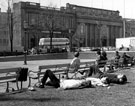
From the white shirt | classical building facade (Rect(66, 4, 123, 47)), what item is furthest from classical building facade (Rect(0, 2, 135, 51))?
the white shirt

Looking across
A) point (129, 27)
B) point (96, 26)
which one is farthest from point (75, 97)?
point (129, 27)

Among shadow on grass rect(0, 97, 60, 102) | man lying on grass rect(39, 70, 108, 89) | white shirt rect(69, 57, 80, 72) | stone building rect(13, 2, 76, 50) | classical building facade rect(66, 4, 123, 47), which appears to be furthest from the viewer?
classical building facade rect(66, 4, 123, 47)

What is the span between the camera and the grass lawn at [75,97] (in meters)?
7.49

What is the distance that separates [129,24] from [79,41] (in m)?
28.6

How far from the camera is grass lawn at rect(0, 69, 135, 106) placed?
7.49 meters

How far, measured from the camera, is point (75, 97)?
836cm

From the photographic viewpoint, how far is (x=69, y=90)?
966 centimetres

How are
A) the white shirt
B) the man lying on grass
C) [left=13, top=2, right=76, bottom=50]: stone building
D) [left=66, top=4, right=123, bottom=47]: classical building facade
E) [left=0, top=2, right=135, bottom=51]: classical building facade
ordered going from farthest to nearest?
[left=66, top=4, right=123, bottom=47]: classical building facade, [left=13, top=2, right=76, bottom=50]: stone building, [left=0, top=2, right=135, bottom=51]: classical building facade, the white shirt, the man lying on grass

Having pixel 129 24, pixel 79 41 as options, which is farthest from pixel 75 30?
pixel 129 24

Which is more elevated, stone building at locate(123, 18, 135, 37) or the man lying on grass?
stone building at locate(123, 18, 135, 37)

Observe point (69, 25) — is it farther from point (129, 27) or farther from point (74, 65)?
point (74, 65)

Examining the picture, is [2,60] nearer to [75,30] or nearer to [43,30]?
[43,30]

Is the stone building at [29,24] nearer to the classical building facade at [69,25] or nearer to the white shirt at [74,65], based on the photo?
the classical building facade at [69,25]

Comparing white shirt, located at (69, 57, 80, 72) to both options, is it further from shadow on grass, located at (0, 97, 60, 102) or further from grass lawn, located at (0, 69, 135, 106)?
shadow on grass, located at (0, 97, 60, 102)
